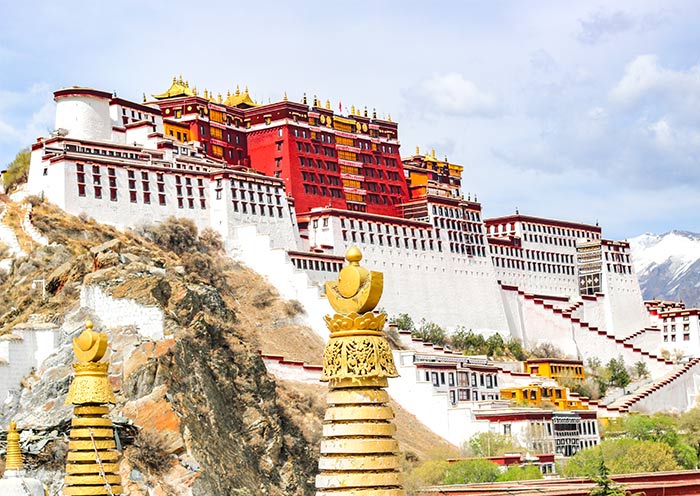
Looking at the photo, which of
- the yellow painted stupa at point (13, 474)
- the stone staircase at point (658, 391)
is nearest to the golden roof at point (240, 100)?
the stone staircase at point (658, 391)

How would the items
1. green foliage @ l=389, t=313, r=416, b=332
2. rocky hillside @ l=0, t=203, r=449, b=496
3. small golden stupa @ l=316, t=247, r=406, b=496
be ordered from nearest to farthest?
small golden stupa @ l=316, t=247, r=406, b=496, rocky hillside @ l=0, t=203, r=449, b=496, green foliage @ l=389, t=313, r=416, b=332

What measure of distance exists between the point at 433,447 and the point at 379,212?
964 inches

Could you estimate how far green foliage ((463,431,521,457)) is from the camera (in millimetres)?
65062

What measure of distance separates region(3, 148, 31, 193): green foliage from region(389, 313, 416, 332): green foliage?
20417mm

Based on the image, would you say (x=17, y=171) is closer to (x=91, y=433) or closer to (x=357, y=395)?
(x=91, y=433)

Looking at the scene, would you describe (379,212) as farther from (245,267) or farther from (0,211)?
(0,211)

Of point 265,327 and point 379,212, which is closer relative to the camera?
point 265,327

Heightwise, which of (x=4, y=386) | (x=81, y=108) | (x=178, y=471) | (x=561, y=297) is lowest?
(x=178, y=471)

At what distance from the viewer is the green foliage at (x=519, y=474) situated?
5716cm

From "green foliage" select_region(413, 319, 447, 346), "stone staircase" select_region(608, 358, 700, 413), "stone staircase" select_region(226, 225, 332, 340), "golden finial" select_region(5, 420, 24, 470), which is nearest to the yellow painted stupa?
"golden finial" select_region(5, 420, 24, 470)

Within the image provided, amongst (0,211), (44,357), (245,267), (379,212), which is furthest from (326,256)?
(44,357)

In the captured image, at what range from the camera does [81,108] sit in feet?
240

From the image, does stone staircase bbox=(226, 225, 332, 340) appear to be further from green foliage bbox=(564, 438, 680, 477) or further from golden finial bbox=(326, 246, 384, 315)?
golden finial bbox=(326, 246, 384, 315)

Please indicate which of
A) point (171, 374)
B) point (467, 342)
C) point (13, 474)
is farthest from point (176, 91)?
point (13, 474)
